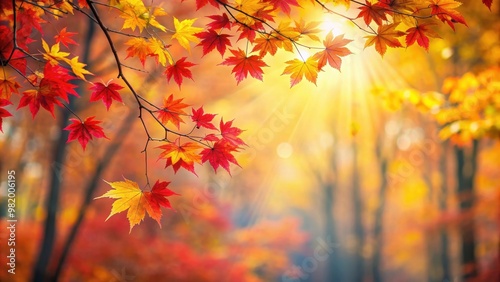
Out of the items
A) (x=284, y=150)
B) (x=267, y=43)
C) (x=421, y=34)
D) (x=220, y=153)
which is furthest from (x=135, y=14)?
(x=284, y=150)

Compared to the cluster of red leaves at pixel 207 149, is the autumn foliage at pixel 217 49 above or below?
above

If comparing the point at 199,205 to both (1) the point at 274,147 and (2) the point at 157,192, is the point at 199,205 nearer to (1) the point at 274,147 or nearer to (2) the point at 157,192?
(1) the point at 274,147

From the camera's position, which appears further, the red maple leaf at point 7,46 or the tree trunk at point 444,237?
the tree trunk at point 444,237

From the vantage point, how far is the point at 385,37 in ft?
5.75

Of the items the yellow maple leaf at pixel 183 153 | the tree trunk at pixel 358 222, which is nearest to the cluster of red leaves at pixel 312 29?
the yellow maple leaf at pixel 183 153

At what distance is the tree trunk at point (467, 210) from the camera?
26.8 ft

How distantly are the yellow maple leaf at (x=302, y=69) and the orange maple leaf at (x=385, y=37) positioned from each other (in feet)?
0.80

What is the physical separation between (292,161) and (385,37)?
1628cm

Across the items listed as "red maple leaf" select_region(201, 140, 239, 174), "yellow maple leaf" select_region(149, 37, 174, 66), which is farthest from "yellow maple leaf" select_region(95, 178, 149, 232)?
"yellow maple leaf" select_region(149, 37, 174, 66)

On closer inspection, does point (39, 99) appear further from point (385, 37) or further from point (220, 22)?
point (385, 37)

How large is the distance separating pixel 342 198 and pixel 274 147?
9.39 meters

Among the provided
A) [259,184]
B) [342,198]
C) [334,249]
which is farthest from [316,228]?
[334,249]

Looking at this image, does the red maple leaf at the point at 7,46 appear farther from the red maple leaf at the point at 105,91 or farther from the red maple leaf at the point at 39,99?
the red maple leaf at the point at 105,91

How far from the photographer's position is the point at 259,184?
2259cm
